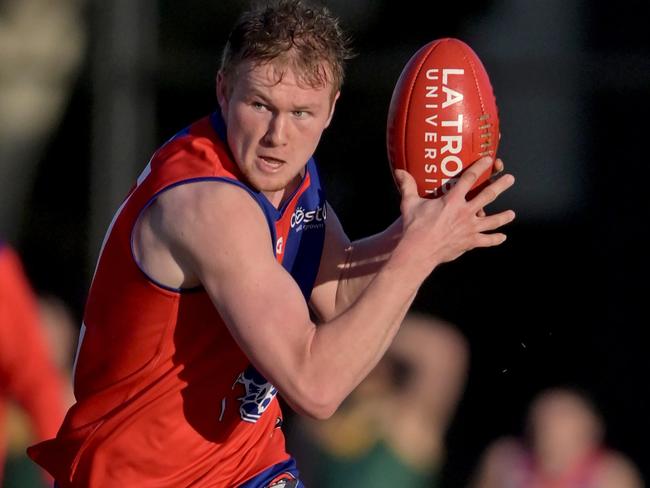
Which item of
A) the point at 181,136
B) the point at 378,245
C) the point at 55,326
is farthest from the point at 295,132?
the point at 55,326

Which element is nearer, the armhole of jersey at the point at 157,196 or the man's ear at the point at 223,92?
the armhole of jersey at the point at 157,196

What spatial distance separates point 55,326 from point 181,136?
2.50m

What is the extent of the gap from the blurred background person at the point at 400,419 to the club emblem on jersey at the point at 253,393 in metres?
1.78

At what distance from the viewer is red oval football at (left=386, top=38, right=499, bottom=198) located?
323cm

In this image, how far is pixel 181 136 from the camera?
3098 millimetres

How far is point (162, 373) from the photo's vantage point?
310cm

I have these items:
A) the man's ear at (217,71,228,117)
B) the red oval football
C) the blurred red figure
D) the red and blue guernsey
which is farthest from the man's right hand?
the blurred red figure

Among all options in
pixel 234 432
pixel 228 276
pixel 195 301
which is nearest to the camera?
pixel 228 276

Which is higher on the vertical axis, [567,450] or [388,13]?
[388,13]

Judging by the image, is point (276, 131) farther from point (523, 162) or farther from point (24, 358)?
point (24, 358)

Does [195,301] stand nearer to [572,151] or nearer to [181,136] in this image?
[181,136]

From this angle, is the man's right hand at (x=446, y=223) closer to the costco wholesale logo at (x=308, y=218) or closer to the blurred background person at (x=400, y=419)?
the costco wholesale logo at (x=308, y=218)

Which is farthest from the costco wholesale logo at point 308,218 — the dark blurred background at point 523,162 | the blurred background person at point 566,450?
the blurred background person at point 566,450

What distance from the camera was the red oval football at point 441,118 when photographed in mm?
3234
